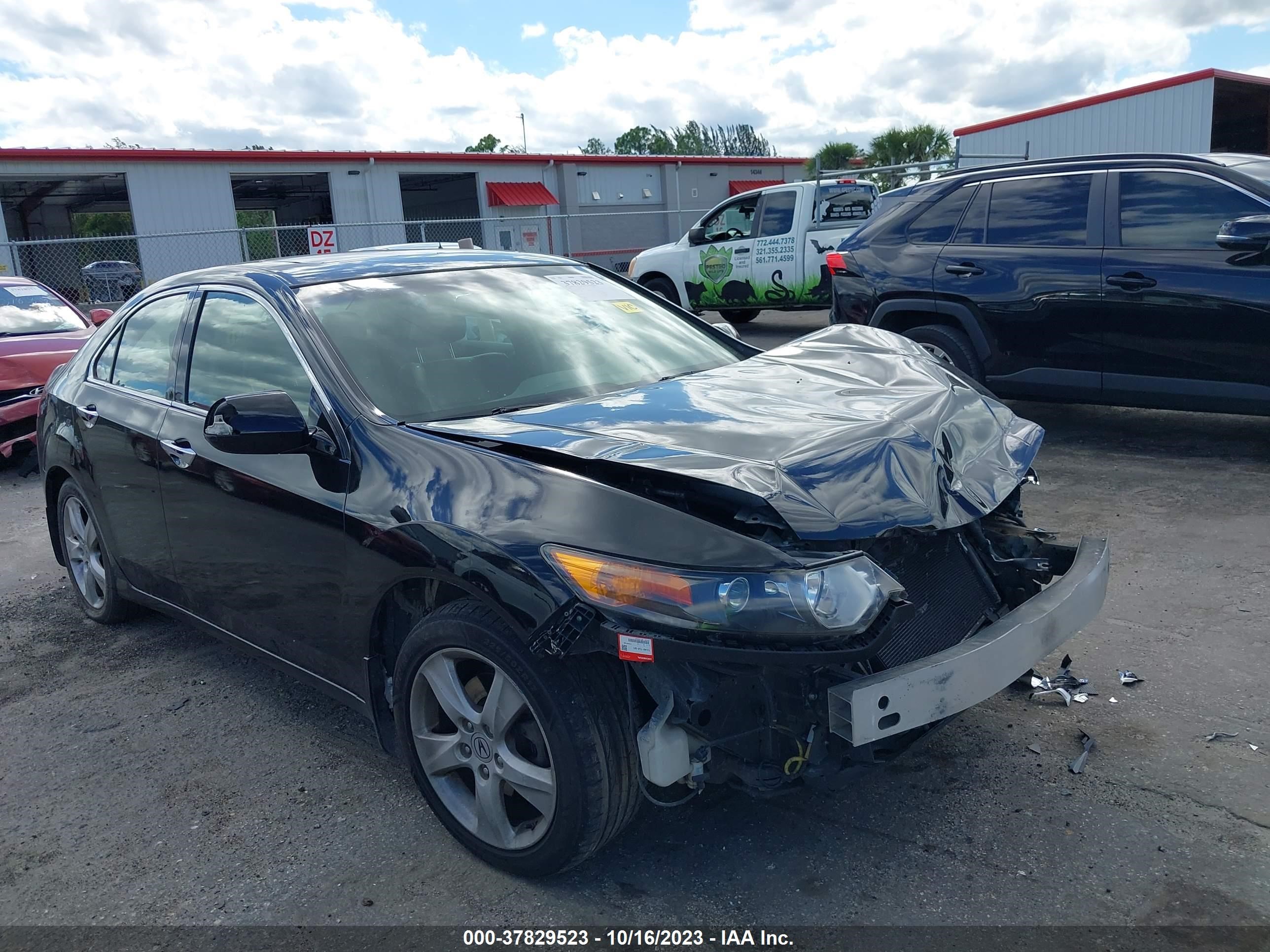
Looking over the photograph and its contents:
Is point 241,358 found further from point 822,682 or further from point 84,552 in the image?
point 822,682

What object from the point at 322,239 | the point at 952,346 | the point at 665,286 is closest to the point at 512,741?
the point at 952,346

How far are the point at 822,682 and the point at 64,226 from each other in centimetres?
4710

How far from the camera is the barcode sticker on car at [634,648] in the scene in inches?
94.5

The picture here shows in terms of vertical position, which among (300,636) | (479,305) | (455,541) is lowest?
(300,636)

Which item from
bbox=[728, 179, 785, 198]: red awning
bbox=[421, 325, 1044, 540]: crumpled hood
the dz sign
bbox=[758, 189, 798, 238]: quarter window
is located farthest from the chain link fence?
bbox=[421, 325, 1044, 540]: crumpled hood

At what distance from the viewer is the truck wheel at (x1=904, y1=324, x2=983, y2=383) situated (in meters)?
7.34

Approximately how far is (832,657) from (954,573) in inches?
32.3

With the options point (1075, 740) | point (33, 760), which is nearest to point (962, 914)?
point (1075, 740)

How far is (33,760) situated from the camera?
12.5 feet

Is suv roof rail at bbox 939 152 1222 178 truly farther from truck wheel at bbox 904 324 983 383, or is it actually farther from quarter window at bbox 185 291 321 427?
quarter window at bbox 185 291 321 427

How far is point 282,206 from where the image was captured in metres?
44.4

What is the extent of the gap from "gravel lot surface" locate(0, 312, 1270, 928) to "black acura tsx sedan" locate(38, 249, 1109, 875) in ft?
0.95

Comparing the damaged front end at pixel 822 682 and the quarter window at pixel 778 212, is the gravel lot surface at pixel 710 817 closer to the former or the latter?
the damaged front end at pixel 822 682

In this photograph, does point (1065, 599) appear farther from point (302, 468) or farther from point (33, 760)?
point (33, 760)
